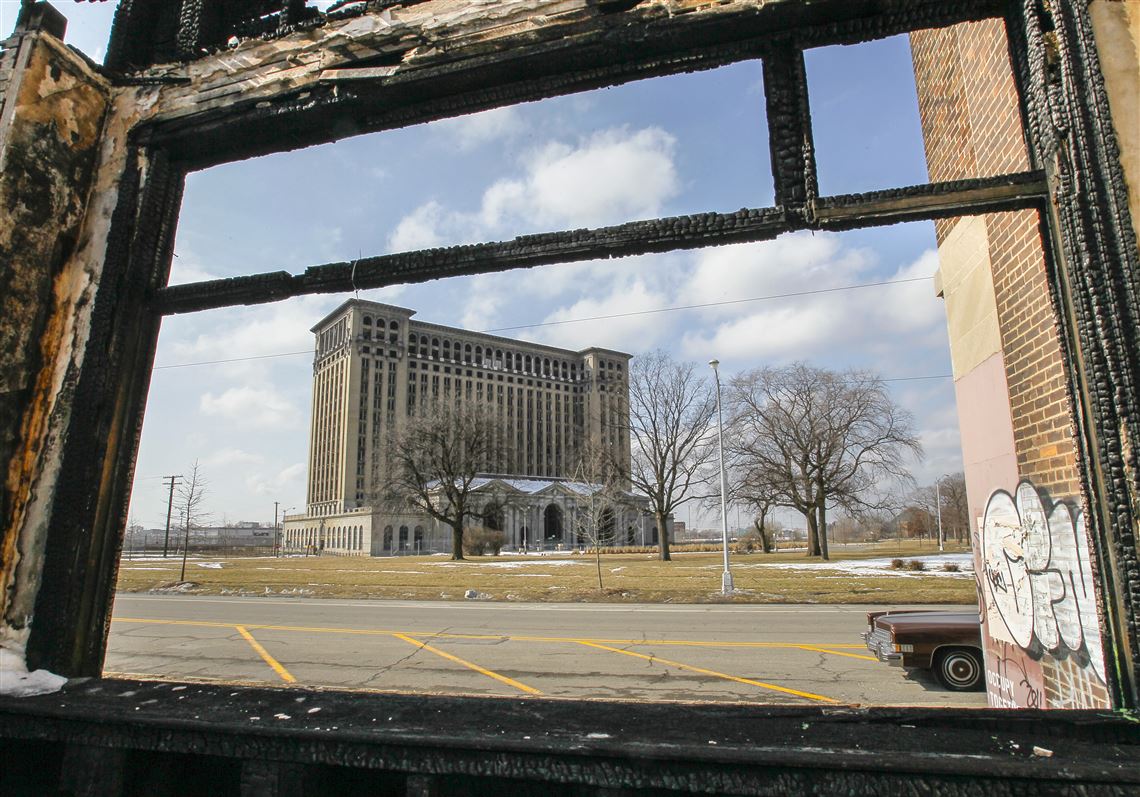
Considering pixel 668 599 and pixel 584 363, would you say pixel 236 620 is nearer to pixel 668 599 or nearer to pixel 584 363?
pixel 668 599

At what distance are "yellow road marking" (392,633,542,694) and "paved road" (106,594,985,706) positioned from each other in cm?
3

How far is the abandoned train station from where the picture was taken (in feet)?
5.44

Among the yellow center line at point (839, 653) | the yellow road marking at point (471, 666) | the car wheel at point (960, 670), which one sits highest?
the car wheel at point (960, 670)

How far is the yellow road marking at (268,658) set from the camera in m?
9.46

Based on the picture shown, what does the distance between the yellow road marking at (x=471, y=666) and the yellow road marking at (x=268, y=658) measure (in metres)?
2.37

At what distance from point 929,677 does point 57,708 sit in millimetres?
9760

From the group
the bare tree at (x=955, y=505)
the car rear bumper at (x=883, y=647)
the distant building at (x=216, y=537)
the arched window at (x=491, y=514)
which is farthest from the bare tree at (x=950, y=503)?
the distant building at (x=216, y=537)

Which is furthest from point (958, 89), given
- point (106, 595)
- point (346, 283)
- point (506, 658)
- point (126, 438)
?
point (506, 658)

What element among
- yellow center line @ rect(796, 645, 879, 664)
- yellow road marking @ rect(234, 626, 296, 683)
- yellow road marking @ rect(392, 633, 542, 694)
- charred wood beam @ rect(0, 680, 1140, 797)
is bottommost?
yellow road marking @ rect(234, 626, 296, 683)

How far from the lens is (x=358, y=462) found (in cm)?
9800

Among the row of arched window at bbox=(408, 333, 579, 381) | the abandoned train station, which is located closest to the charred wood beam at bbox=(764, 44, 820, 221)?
the abandoned train station

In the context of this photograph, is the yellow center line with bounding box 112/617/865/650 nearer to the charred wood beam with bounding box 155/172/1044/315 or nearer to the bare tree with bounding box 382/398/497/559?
the charred wood beam with bounding box 155/172/1044/315

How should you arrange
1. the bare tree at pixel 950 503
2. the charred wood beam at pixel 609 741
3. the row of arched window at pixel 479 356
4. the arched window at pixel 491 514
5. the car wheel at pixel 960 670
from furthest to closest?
the row of arched window at pixel 479 356 → the bare tree at pixel 950 503 → the arched window at pixel 491 514 → the car wheel at pixel 960 670 → the charred wood beam at pixel 609 741

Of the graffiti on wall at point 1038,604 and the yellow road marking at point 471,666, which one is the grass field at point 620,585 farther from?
the graffiti on wall at point 1038,604
